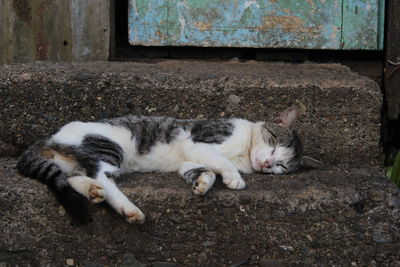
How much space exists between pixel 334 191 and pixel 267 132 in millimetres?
864

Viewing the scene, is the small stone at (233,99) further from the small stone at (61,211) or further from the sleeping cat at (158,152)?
the small stone at (61,211)

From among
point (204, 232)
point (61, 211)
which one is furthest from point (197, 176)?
point (61, 211)

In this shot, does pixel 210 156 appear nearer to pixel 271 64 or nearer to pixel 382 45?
pixel 271 64

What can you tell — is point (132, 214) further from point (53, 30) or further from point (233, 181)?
point (53, 30)

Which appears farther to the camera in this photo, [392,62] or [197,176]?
[392,62]

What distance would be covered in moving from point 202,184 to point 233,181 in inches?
9.1

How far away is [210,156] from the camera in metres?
3.58

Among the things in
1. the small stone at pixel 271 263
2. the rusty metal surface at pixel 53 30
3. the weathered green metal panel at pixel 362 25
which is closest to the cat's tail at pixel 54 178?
the small stone at pixel 271 263

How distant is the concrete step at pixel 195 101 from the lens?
3928mm

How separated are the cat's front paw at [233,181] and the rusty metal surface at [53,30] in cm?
189

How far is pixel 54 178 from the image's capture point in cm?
312

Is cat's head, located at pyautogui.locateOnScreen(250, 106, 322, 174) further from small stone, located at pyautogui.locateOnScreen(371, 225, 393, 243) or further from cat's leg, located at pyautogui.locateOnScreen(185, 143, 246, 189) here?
small stone, located at pyautogui.locateOnScreen(371, 225, 393, 243)

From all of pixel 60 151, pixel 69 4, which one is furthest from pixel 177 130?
pixel 69 4

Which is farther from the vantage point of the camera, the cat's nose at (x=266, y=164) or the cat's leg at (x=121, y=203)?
the cat's nose at (x=266, y=164)
